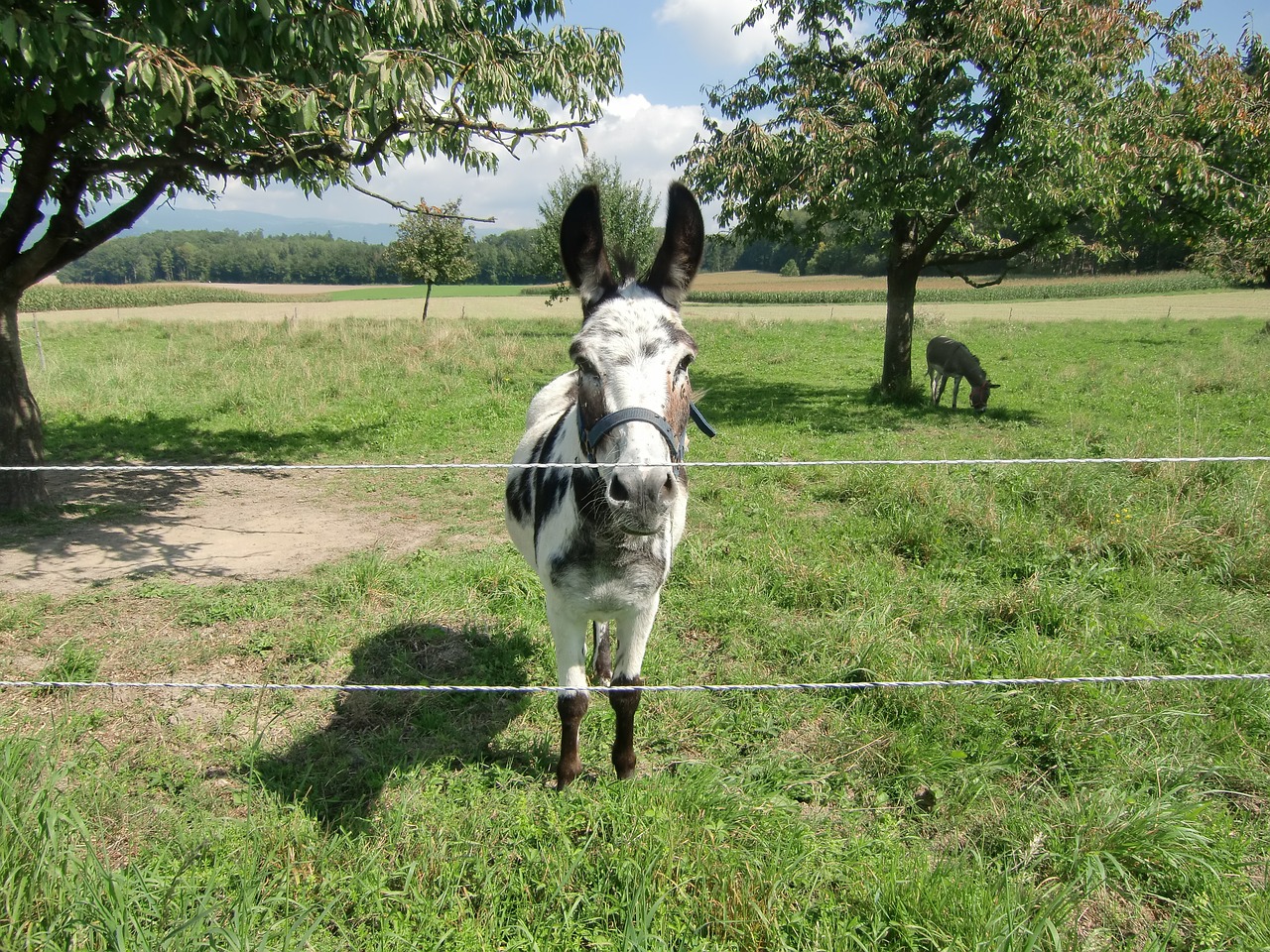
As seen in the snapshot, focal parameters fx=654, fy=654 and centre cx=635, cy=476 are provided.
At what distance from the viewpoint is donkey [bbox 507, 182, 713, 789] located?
6.87ft

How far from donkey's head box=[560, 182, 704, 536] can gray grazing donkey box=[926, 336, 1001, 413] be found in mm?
10695

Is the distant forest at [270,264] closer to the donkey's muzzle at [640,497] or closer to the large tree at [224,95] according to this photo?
the large tree at [224,95]

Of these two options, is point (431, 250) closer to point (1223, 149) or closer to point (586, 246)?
point (1223, 149)

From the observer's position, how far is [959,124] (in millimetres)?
10742

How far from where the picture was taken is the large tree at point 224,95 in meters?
3.86

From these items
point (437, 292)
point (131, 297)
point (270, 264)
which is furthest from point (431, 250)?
point (270, 264)

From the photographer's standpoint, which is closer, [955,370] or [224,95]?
[224,95]

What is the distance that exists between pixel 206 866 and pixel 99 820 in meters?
0.57

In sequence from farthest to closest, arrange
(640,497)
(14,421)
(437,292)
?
(437,292), (14,421), (640,497)

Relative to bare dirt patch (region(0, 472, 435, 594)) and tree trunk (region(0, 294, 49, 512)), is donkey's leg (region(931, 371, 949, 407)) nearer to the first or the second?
bare dirt patch (region(0, 472, 435, 594))

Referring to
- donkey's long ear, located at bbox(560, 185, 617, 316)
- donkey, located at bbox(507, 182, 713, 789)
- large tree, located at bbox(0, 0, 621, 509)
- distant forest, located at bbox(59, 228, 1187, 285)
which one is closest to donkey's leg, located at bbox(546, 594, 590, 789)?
donkey, located at bbox(507, 182, 713, 789)

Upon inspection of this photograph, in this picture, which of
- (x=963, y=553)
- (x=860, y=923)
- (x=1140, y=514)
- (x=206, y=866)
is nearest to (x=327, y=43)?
(x=206, y=866)

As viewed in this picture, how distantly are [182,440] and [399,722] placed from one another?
808 cm

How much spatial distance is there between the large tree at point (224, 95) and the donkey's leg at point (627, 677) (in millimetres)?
3339
